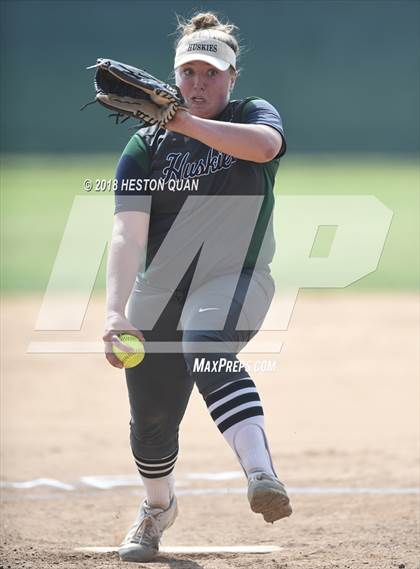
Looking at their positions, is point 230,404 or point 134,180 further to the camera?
point 134,180

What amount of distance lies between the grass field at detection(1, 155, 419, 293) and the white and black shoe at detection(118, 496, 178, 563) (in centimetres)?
676

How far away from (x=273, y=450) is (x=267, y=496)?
121 inches

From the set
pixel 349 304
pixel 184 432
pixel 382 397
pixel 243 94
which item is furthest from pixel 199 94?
pixel 243 94

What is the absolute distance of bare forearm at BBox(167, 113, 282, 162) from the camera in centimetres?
337

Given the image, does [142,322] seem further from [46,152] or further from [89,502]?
[46,152]

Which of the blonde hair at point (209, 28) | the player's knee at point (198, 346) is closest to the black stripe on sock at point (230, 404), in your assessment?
the player's knee at point (198, 346)

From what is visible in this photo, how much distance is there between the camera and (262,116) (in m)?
3.70

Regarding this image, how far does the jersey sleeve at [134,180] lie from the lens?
3.79 metres

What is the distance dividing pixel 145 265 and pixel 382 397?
11.9 feet

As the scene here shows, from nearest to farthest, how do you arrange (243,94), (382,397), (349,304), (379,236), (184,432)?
(184,432) < (382,397) < (349,304) < (379,236) < (243,94)

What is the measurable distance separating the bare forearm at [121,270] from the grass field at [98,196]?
7.21 m

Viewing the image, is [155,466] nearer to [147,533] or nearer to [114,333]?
[147,533]

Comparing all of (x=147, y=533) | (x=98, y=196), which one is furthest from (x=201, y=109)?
(x=98, y=196)

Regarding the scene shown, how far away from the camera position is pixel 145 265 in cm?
396
